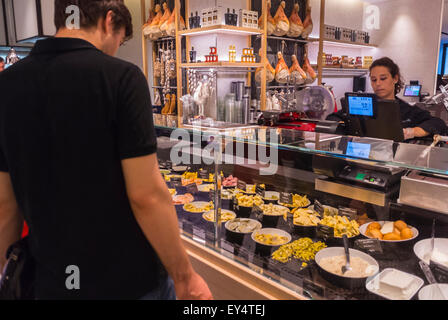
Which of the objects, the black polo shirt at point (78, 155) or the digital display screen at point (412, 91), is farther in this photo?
the digital display screen at point (412, 91)

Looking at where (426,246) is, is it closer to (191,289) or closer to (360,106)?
(360,106)

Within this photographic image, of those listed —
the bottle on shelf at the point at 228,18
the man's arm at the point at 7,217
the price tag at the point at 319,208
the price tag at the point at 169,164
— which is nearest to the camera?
the man's arm at the point at 7,217

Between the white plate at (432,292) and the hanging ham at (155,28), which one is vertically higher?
the hanging ham at (155,28)

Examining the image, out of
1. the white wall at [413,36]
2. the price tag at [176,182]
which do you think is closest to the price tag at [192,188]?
the price tag at [176,182]

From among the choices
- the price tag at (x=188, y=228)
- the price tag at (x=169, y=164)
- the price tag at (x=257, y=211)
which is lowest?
the price tag at (x=188, y=228)

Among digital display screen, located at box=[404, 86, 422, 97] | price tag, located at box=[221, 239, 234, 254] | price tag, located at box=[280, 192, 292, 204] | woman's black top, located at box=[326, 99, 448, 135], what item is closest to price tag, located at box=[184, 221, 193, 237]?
price tag, located at box=[221, 239, 234, 254]

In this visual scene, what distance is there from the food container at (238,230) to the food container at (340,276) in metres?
0.44

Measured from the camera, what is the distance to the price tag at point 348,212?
2065mm

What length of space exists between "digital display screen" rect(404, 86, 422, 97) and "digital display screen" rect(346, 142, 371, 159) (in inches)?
275

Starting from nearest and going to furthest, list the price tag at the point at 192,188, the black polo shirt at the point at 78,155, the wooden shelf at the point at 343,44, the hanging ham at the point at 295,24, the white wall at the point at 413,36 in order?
1. the black polo shirt at the point at 78,155
2. the price tag at the point at 192,188
3. the hanging ham at the point at 295,24
4. the wooden shelf at the point at 343,44
5. the white wall at the point at 413,36

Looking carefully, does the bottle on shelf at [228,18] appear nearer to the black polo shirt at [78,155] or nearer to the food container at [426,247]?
the food container at [426,247]

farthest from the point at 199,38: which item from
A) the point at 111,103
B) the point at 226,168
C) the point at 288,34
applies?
the point at 111,103

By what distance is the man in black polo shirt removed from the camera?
103 centimetres
